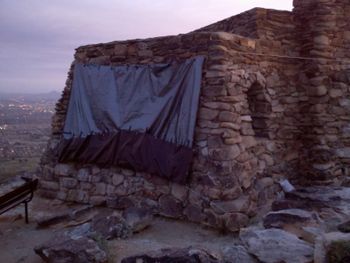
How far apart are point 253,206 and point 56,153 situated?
3967 mm

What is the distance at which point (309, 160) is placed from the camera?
7379mm

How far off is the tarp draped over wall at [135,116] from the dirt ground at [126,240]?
779 mm

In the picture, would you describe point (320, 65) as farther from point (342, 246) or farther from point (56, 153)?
point (56, 153)

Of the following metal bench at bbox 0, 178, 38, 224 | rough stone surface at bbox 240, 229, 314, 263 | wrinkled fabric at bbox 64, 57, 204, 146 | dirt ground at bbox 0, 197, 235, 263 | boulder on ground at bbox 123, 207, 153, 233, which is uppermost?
wrinkled fabric at bbox 64, 57, 204, 146

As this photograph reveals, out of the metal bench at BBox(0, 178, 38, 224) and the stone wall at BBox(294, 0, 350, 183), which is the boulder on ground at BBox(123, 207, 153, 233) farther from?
the stone wall at BBox(294, 0, 350, 183)

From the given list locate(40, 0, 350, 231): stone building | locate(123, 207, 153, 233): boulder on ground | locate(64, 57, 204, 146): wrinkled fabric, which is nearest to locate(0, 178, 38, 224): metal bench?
locate(40, 0, 350, 231): stone building

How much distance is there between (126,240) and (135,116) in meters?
2.23

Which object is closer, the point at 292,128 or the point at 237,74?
the point at 237,74

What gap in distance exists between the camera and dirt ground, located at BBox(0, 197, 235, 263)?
5305mm

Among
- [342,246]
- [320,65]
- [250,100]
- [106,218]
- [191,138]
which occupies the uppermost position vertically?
[320,65]

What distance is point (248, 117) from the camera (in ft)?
21.4

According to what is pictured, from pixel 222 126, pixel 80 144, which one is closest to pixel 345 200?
pixel 222 126

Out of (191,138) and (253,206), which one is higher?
(191,138)

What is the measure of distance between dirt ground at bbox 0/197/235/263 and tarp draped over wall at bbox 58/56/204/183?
779 mm
